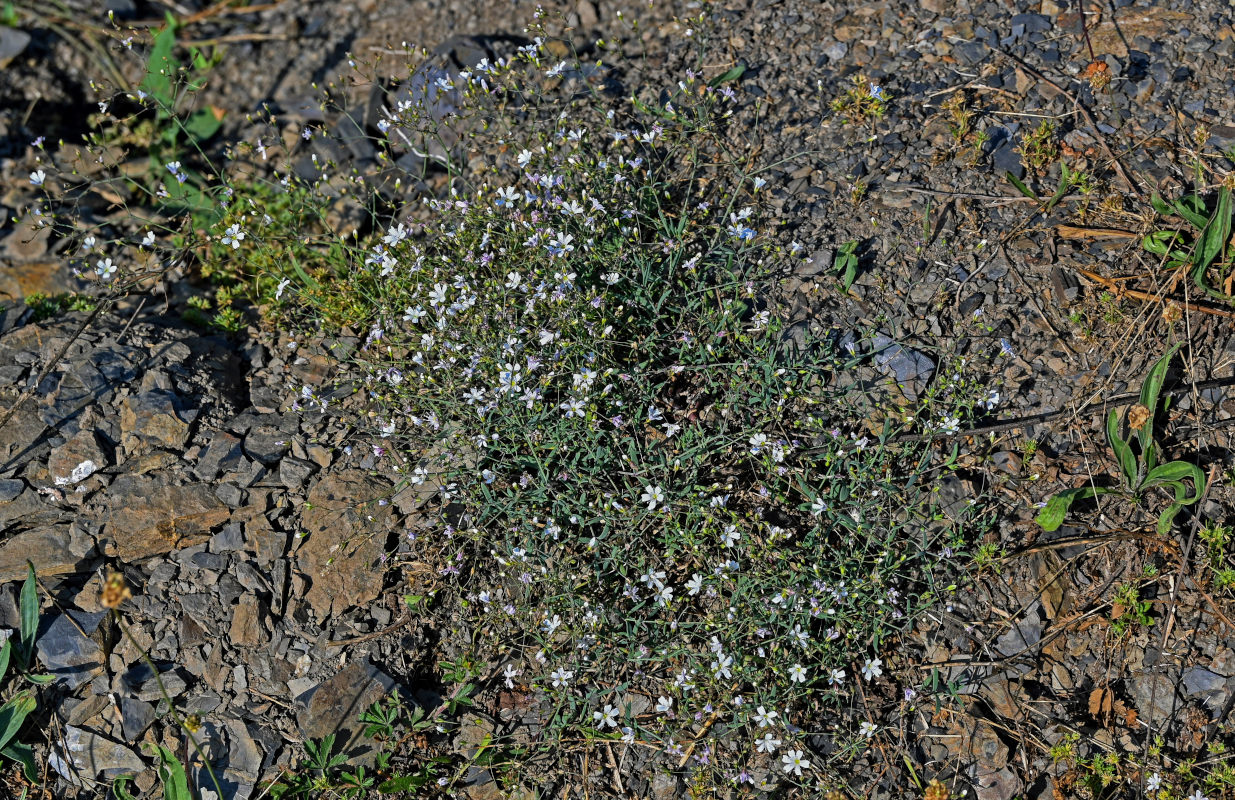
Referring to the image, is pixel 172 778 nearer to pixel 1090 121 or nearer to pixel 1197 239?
pixel 1197 239

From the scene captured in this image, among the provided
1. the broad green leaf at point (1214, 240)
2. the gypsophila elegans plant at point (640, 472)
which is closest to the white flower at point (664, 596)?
the gypsophila elegans plant at point (640, 472)

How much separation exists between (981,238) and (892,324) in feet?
2.25

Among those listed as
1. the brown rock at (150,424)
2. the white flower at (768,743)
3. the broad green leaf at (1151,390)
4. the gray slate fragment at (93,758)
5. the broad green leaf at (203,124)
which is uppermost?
the broad green leaf at (203,124)

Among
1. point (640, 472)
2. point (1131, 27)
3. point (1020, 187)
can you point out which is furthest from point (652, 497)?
point (1131, 27)

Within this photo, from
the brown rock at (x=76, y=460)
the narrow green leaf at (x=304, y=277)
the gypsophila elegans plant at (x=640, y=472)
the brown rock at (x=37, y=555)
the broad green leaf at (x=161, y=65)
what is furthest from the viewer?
the broad green leaf at (x=161, y=65)

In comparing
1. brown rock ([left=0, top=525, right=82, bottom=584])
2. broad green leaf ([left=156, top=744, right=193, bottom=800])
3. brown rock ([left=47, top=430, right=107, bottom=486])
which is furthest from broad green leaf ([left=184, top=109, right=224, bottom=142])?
broad green leaf ([left=156, top=744, right=193, bottom=800])

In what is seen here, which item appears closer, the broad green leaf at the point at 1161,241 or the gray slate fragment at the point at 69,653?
the gray slate fragment at the point at 69,653

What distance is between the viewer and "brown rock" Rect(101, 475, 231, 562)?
387 centimetres

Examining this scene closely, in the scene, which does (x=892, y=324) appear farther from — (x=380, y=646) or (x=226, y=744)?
(x=226, y=744)

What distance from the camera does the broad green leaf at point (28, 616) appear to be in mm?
3639

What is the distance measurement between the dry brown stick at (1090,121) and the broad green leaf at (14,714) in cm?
512

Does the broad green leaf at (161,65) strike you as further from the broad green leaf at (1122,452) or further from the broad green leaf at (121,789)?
the broad green leaf at (1122,452)

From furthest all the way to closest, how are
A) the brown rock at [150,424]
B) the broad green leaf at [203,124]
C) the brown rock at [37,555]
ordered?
the broad green leaf at [203,124] → the brown rock at [150,424] → the brown rock at [37,555]

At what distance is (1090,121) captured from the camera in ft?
13.7
